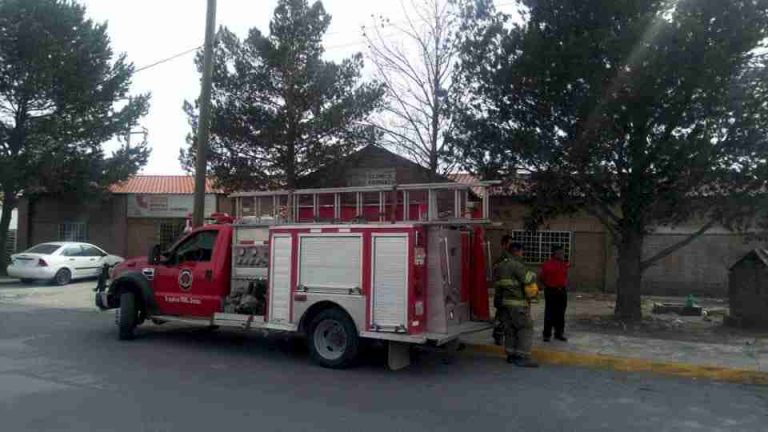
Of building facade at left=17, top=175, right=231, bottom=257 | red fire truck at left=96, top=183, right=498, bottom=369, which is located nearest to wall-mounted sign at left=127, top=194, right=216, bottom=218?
building facade at left=17, top=175, right=231, bottom=257

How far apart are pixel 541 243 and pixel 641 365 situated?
12029 millimetres

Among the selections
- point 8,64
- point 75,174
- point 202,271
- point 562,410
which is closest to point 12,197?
point 75,174

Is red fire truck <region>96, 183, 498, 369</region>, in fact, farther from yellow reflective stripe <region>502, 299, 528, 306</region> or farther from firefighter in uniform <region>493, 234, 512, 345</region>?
yellow reflective stripe <region>502, 299, 528, 306</region>

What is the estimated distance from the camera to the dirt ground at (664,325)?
11.2m

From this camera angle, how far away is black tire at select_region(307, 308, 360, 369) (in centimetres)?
838

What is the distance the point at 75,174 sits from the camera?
24188 mm

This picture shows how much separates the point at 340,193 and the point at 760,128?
6976mm

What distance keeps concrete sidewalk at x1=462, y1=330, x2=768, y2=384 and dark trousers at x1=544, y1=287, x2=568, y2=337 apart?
0.25 meters

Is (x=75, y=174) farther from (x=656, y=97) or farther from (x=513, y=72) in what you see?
(x=656, y=97)

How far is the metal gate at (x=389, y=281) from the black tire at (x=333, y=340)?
1.46 ft

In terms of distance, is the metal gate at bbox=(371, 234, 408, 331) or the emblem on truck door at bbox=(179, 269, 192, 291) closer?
the metal gate at bbox=(371, 234, 408, 331)

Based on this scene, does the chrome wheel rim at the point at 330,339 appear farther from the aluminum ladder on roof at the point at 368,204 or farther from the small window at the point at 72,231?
the small window at the point at 72,231

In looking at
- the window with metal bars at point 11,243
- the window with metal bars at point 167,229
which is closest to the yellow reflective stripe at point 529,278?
the window with metal bars at point 167,229

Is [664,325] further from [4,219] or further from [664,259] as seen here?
[4,219]
